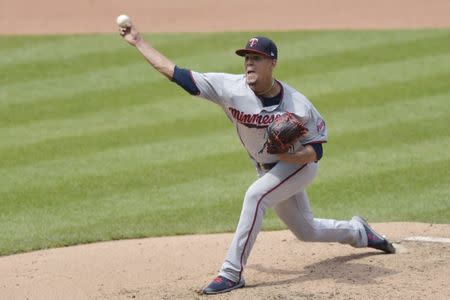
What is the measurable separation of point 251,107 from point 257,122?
11 cm

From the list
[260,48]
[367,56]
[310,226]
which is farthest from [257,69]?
[367,56]

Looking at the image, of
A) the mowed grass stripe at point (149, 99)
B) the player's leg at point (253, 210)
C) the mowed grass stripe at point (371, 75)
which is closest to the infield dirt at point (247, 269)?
the player's leg at point (253, 210)

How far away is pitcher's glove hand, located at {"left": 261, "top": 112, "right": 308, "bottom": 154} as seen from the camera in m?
5.77

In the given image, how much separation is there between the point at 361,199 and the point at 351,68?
3.79 meters

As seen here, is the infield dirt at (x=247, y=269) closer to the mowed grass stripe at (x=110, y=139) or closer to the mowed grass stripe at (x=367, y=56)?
the mowed grass stripe at (x=110, y=139)

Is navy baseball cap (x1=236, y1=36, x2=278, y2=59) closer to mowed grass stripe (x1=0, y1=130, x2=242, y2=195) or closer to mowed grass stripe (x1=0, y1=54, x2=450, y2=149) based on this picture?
mowed grass stripe (x1=0, y1=130, x2=242, y2=195)

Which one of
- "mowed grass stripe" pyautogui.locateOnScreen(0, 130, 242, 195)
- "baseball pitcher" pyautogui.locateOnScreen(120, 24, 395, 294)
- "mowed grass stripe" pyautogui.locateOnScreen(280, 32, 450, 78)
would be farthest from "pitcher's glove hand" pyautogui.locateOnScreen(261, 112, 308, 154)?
"mowed grass stripe" pyautogui.locateOnScreen(280, 32, 450, 78)

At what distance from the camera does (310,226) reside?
6.49m

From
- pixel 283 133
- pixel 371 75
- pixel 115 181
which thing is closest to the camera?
pixel 283 133

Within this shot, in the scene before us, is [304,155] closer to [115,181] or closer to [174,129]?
[115,181]

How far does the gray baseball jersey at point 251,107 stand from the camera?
239 inches

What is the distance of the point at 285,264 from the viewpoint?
670cm

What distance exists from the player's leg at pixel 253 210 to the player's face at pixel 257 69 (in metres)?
0.59

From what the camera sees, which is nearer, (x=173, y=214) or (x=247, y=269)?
(x=247, y=269)
